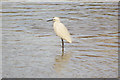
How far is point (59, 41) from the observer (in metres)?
10.9

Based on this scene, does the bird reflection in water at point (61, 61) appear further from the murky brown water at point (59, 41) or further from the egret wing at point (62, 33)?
the egret wing at point (62, 33)

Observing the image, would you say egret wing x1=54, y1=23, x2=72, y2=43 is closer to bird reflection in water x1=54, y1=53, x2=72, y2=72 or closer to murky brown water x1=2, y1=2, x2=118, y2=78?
murky brown water x1=2, y1=2, x2=118, y2=78

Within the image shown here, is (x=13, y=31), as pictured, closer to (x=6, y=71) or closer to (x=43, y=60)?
(x=43, y=60)

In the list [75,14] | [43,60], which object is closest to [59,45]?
[43,60]

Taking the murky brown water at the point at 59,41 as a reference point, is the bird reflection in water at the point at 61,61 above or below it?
below

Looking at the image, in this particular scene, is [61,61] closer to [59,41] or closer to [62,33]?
[62,33]

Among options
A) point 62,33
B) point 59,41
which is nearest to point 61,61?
point 62,33

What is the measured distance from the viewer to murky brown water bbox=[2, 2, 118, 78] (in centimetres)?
801

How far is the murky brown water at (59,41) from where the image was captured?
8.01 m

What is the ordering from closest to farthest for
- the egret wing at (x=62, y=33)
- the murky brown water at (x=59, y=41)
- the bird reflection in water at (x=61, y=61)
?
1. the murky brown water at (x=59, y=41)
2. the bird reflection in water at (x=61, y=61)
3. the egret wing at (x=62, y=33)

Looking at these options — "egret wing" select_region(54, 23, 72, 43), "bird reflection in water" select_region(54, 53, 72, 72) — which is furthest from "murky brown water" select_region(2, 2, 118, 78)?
"egret wing" select_region(54, 23, 72, 43)

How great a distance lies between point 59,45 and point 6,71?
2.85m

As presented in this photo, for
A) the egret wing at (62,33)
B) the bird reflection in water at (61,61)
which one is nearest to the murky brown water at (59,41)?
the bird reflection in water at (61,61)

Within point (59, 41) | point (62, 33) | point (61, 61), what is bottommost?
point (61, 61)
